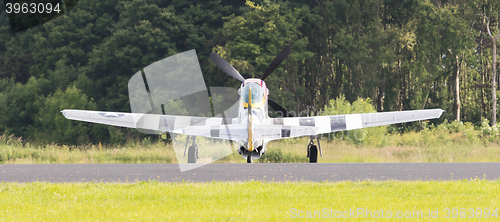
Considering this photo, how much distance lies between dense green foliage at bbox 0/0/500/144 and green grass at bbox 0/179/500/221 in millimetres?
27263

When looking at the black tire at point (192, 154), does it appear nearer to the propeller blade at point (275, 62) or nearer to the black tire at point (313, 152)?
the propeller blade at point (275, 62)

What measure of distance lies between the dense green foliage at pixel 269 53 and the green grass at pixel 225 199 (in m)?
27.3

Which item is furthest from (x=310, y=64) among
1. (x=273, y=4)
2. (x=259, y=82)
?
(x=259, y=82)

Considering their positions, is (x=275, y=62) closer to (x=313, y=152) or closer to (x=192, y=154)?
(x=313, y=152)

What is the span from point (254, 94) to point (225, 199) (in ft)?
24.8

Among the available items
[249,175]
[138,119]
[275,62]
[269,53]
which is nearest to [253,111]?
[249,175]

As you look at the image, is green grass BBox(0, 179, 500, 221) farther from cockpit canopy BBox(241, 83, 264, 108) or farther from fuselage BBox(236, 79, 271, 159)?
cockpit canopy BBox(241, 83, 264, 108)

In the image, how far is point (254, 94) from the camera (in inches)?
A: 664

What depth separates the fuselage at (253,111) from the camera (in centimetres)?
1605

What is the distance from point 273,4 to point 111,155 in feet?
69.6

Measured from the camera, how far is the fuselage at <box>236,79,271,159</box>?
16047 mm

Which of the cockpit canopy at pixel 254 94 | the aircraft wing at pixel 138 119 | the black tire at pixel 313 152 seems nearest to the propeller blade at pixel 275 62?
the cockpit canopy at pixel 254 94

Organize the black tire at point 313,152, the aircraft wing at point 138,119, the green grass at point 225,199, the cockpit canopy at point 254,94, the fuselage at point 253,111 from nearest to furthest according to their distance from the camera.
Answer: the green grass at point 225,199 → the fuselage at point 253,111 → the cockpit canopy at point 254,94 → the aircraft wing at point 138,119 → the black tire at point 313,152

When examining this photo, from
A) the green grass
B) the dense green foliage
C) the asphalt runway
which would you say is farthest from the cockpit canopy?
the dense green foliage
